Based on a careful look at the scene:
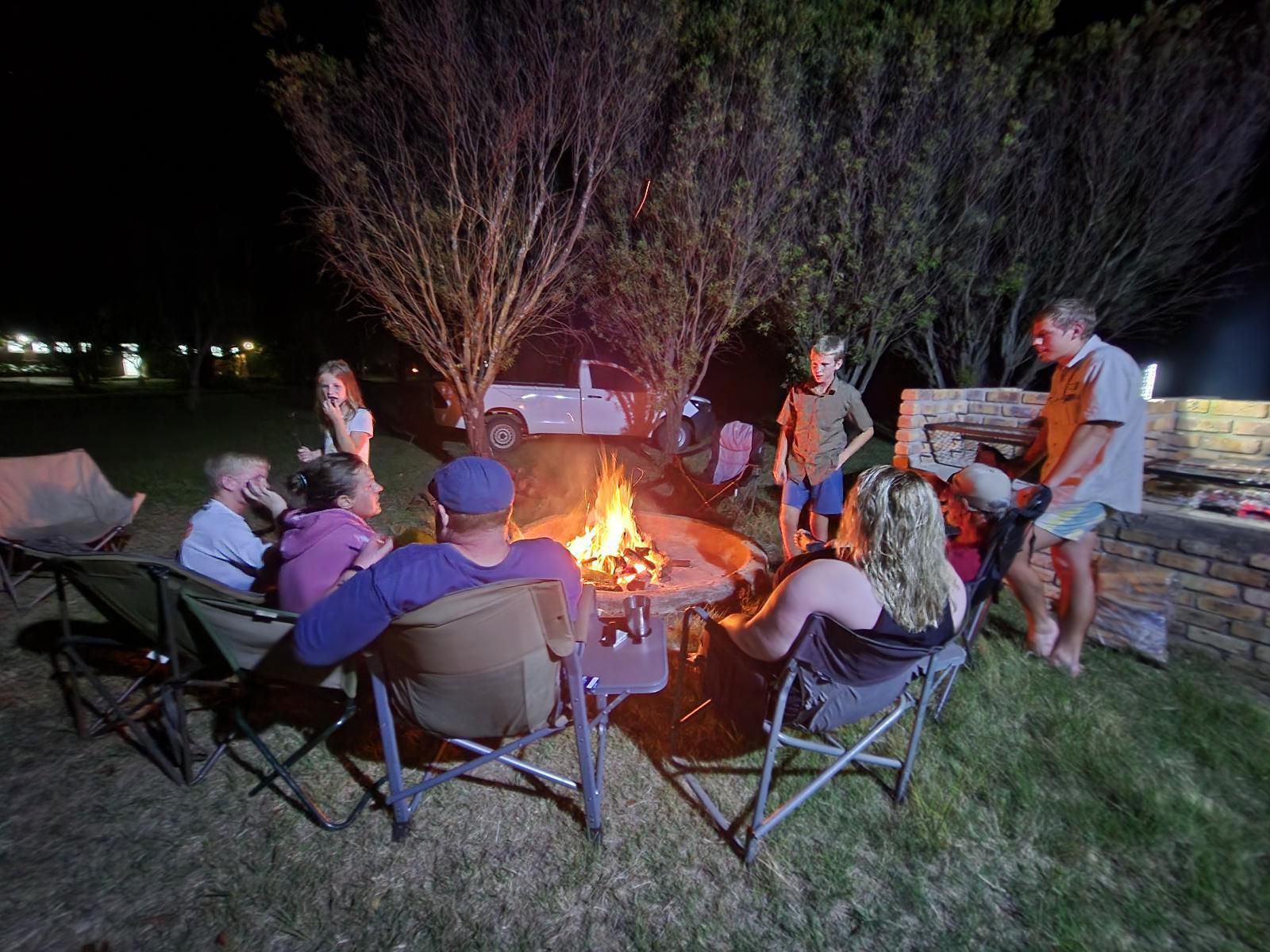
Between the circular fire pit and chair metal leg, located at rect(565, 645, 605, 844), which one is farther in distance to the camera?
the circular fire pit

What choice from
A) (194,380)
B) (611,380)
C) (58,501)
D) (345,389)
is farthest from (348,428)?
(194,380)

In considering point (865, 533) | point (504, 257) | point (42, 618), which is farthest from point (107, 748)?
point (504, 257)

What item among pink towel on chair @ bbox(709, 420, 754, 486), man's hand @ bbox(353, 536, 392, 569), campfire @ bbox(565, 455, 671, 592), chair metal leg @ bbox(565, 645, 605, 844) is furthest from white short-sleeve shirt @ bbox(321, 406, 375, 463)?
pink towel on chair @ bbox(709, 420, 754, 486)

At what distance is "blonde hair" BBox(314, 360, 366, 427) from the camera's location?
3895 mm

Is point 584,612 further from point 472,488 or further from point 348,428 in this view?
point 348,428

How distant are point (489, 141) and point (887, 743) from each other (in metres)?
5.61

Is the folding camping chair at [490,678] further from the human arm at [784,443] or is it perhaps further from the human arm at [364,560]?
the human arm at [784,443]

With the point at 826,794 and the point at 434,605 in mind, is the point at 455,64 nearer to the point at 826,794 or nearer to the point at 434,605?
the point at 434,605

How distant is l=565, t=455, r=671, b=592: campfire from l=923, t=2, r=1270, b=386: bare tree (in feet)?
21.6

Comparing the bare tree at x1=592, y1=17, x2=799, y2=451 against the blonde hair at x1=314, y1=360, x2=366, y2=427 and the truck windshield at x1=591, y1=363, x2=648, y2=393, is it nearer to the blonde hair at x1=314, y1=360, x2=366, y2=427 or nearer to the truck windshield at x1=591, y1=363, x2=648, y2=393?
the truck windshield at x1=591, y1=363, x2=648, y2=393

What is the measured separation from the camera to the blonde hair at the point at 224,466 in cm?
290

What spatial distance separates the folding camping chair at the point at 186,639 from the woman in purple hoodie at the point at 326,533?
17 centimetres

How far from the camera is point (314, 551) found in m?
2.48

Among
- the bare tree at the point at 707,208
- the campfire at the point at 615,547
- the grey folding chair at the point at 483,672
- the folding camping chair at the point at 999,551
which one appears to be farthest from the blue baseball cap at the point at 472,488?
the bare tree at the point at 707,208
